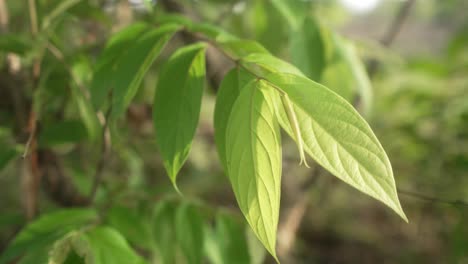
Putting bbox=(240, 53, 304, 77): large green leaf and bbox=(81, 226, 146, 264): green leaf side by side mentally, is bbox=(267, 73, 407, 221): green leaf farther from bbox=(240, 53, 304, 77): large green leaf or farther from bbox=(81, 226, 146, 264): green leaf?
bbox=(81, 226, 146, 264): green leaf

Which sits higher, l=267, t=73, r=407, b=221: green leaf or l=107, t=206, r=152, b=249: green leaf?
l=267, t=73, r=407, b=221: green leaf

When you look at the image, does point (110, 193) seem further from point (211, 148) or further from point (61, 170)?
point (211, 148)

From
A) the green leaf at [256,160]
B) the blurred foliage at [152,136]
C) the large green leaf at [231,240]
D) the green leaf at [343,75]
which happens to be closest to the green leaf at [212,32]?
the blurred foliage at [152,136]

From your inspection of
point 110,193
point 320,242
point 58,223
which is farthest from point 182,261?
point 320,242

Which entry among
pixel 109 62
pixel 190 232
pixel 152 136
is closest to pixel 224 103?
pixel 109 62

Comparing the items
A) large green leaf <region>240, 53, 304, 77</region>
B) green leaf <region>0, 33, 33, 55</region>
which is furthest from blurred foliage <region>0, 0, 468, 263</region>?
large green leaf <region>240, 53, 304, 77</region>

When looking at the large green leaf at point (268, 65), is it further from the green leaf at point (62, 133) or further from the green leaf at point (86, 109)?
the green leaf at point (62, 133)
